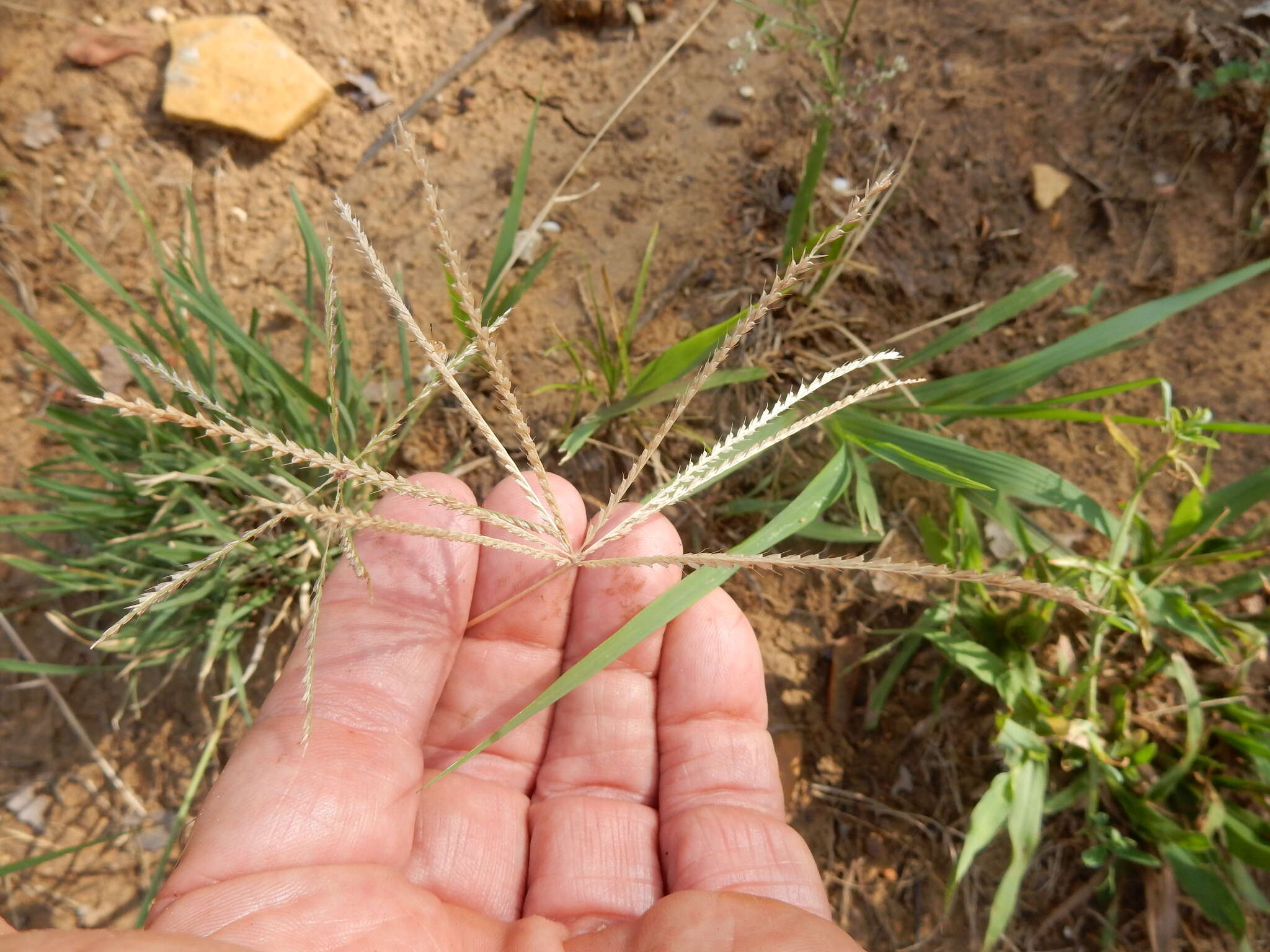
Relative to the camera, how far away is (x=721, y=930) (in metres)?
1.13

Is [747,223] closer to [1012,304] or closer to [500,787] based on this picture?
[1012,304]

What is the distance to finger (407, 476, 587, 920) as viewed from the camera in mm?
1392

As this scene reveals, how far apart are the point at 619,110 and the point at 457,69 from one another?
1.78 feet

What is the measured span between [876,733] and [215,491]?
1807mm

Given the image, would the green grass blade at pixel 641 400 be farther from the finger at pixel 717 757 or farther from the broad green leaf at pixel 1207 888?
the broad green leaf at pixel 1207 888

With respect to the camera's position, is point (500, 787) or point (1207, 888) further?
point (1207, 888)

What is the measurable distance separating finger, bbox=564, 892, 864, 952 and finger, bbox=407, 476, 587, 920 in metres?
0.25

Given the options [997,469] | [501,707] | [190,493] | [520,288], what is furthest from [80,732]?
[997,469]

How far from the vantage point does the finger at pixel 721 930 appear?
109 cm

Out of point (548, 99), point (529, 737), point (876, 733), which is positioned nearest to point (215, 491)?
point (529, 737)

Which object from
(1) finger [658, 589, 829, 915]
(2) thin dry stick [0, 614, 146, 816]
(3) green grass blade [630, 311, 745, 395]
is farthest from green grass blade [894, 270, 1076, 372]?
(2) thin dry stick [0, 614, 146, 816]

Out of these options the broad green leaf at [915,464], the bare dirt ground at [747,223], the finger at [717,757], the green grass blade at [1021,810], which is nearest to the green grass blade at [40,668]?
the bare dirt ground at [747,223]

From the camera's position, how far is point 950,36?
2295 mm

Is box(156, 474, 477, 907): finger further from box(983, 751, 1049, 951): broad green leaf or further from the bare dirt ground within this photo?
box(983, 751, 1049, 951): broad green leaf
